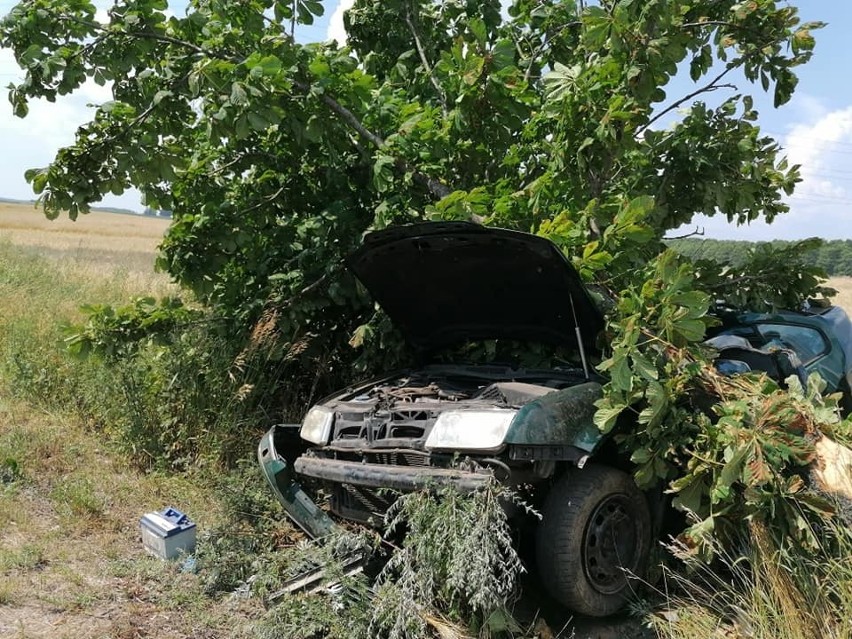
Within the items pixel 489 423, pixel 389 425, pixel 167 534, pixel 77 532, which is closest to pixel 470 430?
pixel 489 423

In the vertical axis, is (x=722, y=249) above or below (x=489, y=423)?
above

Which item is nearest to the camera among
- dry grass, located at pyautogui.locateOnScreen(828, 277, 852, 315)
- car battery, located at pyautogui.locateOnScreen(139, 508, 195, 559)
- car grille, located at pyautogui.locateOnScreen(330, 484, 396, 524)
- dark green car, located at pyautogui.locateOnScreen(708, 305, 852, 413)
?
car grille, located at pyautogui.locateOnScreen(330, 484, 396, 524)

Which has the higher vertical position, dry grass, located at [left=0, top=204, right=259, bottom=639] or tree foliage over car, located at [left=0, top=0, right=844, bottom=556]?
tree foliage over car, located at [left=0, top=0, right=844, bottom=556]

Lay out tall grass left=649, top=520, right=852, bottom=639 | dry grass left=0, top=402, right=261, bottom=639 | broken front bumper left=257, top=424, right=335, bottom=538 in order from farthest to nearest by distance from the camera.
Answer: broken front bumper left=257, top=424, right=335, bottom=538, dry grass left=0, top=402, right=261, bottom=639, tall grass left=649, top=520, right=852, bottom=639

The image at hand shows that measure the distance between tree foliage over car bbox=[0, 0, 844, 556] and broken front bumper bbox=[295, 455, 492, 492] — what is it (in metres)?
0.75

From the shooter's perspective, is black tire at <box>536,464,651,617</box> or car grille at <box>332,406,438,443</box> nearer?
black tire at <box>536,464,651,617</box>

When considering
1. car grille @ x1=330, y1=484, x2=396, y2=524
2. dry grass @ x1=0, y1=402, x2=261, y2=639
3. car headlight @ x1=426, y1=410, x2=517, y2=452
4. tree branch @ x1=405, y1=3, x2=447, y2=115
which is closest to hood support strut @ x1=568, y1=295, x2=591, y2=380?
car headlight @ x1=426, y1=410, x2=517, y2=452

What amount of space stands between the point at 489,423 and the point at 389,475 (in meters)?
0.58

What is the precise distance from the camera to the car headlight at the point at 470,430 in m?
3.68

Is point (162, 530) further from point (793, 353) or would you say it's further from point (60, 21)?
point (793, 353)

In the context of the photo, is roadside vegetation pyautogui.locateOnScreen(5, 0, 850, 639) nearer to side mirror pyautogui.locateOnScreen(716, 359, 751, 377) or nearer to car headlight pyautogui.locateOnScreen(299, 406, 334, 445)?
side mirror pyautogui.locateOnScreen(716, 359, 751, 377)

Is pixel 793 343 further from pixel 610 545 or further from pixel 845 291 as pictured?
pixel 845 291

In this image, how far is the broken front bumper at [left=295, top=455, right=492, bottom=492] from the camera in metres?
3.58

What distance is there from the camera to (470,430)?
3.78m
